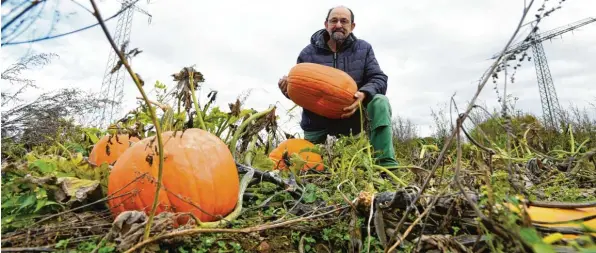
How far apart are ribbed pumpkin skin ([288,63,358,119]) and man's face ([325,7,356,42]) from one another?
0.81m

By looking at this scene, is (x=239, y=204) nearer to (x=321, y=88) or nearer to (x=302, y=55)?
(x=321, y=88)

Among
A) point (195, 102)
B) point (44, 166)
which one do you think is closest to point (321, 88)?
point (195, 102)

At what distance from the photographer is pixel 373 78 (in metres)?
4.29

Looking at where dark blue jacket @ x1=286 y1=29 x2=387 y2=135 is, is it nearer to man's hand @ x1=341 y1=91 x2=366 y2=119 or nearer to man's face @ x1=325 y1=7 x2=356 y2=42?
man's face @ x1=325 y1=7 x2=356 y2=42

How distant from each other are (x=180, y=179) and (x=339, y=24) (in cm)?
297

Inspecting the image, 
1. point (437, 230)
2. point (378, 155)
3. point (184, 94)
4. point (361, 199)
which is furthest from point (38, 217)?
point (378, 155)

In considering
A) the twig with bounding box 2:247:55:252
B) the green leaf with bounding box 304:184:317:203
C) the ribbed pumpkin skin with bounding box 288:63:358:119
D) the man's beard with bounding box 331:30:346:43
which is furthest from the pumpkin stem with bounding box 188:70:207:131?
the man's beard with bounding box 331:30:346:43

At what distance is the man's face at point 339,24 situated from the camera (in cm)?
444

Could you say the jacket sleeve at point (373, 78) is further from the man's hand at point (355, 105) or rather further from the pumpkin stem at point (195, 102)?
the pumpkin stem at point (195, 102)

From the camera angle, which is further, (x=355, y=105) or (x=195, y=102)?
(x=355, y=105)

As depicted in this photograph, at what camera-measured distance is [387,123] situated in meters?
3.71

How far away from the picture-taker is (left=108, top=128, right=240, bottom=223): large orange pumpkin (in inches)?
70.9

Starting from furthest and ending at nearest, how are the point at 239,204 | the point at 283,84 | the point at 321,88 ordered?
1. the point at 283,84
2. the point at 321,88
3. the point at 239,204

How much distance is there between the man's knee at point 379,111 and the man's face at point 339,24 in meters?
0.96
